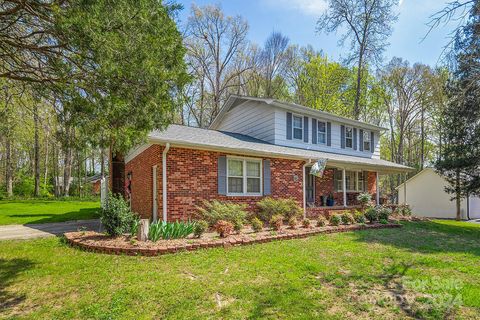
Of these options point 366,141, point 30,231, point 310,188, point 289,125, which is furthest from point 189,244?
Answer: point 366,141

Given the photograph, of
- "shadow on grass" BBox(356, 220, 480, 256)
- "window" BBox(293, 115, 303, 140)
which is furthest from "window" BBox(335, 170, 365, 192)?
"shadow on grass" BBox(356, 220, 480, 256)

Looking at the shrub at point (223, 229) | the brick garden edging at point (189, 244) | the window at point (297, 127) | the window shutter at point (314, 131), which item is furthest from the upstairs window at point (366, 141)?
the shrub at point (223, 229)

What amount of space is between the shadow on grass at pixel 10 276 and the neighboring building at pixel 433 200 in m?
25.3

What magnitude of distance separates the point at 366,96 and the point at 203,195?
82.3 feet

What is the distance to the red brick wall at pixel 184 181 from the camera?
9.47 meters

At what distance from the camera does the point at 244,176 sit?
37.2 ft

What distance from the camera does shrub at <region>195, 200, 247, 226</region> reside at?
9234mm

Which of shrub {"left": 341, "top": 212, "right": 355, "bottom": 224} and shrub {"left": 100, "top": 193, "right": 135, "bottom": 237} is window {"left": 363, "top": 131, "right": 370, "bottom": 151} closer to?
shrub {"left": 341, "top": 212, "right": 355, "bottom": 224}

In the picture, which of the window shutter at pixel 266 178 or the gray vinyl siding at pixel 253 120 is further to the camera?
the gray vinyl siding at pixel 253 120

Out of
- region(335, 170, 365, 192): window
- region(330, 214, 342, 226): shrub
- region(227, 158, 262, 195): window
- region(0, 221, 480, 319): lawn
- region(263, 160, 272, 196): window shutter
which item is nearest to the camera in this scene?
region(0, 221, 480, 319): lawn

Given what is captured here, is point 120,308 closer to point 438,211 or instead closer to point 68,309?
point 68,309

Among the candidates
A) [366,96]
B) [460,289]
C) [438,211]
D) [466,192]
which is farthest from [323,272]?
[366,96]

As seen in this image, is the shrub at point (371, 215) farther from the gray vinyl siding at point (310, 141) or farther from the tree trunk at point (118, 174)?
the tree trunk at point (118, 174)

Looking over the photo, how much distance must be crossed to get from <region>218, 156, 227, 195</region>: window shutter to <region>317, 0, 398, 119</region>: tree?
641 inches
